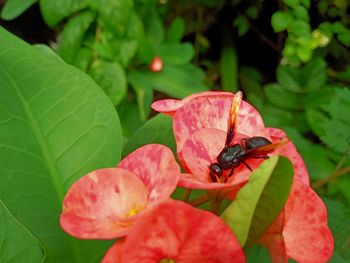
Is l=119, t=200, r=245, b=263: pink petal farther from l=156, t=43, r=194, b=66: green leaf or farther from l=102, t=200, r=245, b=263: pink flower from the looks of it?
l=156, t=43, r=194, b=66: green leaf

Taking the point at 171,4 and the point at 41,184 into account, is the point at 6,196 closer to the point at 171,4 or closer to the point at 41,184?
the point at 41,184

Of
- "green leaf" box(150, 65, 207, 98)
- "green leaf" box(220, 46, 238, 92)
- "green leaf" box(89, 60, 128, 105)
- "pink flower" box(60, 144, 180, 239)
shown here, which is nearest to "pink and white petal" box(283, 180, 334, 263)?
"pink flower" box(60, 144, 180, 239)

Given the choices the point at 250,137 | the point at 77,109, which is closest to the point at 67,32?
the point at 77,109

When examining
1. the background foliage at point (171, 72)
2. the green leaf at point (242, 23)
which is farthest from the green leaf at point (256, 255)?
the green leaf at point (242, 23)

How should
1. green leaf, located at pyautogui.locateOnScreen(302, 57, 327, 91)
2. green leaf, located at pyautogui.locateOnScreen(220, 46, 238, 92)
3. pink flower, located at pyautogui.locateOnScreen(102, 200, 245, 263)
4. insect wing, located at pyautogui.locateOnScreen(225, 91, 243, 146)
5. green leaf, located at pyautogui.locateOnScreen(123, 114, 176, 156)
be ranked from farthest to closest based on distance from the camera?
green leaf, located at pyautogui.locateOnScreen(220, 46, 238, 92) < green leaf, located at pyautogui.locateOnScreen(302, 57, 327, 91) < green leaf, located at pyautogui.locateOnScreen(123, 114, 176, 156) < insect wing, located at pyautogui.locateOnScreen(225, 91, 243, 146) < pink flower, located at pyautogui.locateOnScreen(102, 200, 245, 263)

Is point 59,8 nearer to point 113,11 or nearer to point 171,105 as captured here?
point 113,11

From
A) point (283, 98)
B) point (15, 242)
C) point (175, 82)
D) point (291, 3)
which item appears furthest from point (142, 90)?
point (15, 242)
